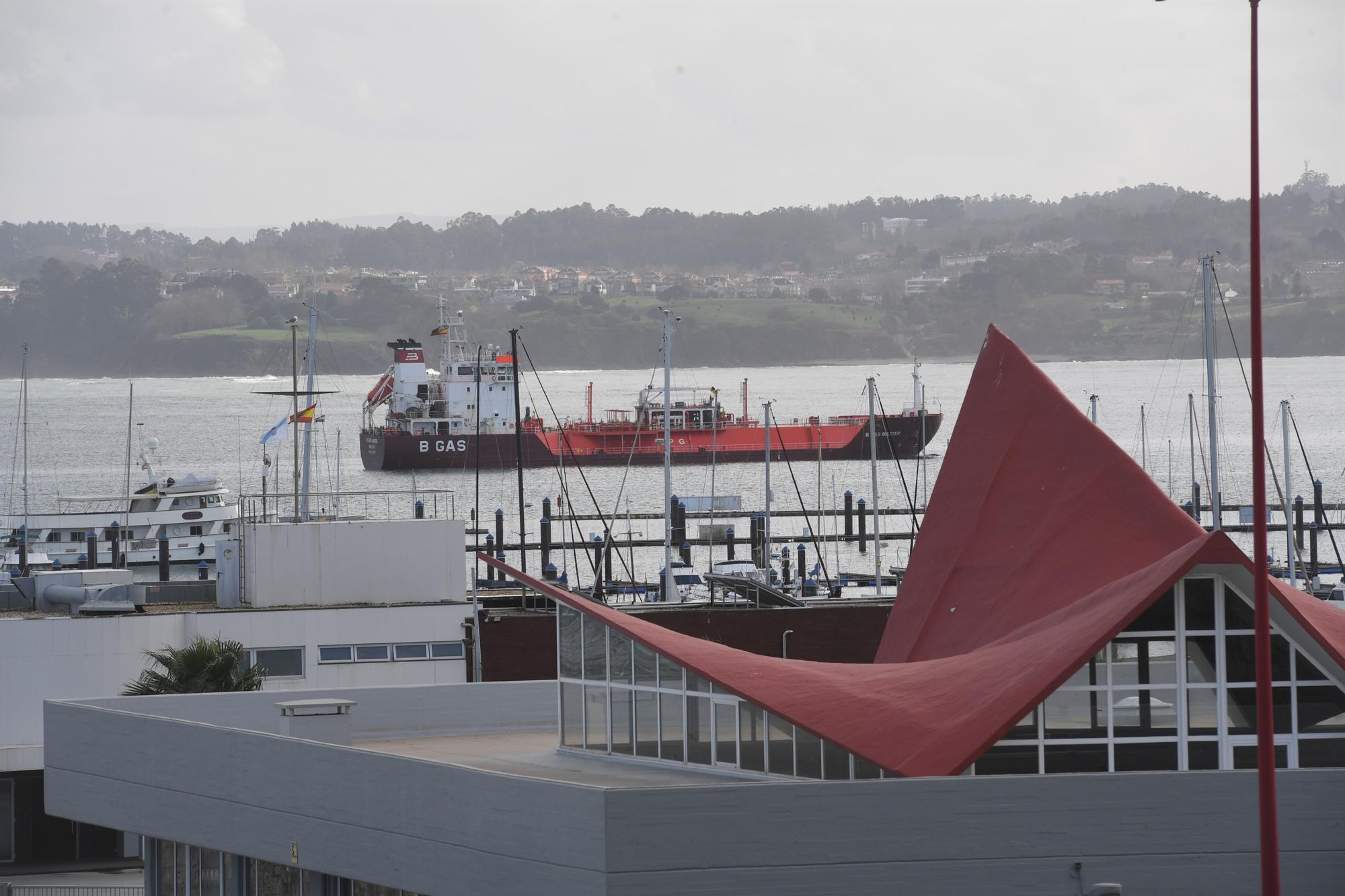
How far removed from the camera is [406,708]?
19250 mm

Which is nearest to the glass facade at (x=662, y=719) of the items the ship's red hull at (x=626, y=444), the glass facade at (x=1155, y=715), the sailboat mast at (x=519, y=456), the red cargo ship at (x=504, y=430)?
the glass facade at (x=1155, y=715)

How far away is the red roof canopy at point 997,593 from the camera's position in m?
14.7

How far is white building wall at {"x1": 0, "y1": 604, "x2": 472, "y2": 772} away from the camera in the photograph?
25.1 metres

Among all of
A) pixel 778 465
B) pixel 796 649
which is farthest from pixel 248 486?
pixel 796 649

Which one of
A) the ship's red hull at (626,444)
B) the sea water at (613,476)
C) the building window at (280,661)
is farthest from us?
the ship's red hull at (626,444)

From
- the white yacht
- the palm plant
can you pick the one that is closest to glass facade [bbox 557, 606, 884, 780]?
the palm plant

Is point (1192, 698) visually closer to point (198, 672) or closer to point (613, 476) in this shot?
point (198, 672)

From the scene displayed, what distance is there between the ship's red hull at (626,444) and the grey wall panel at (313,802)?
90062 millimetres

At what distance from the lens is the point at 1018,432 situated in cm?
2167

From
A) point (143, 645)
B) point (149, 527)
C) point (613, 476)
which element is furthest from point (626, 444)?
point (143, 645)

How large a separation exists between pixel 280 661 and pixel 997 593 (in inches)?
489

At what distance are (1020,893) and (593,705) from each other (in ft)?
17.3

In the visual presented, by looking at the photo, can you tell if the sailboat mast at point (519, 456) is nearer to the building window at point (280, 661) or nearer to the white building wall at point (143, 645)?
the white building wall at point (143, 645)

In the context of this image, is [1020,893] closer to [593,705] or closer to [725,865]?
[725,865]
